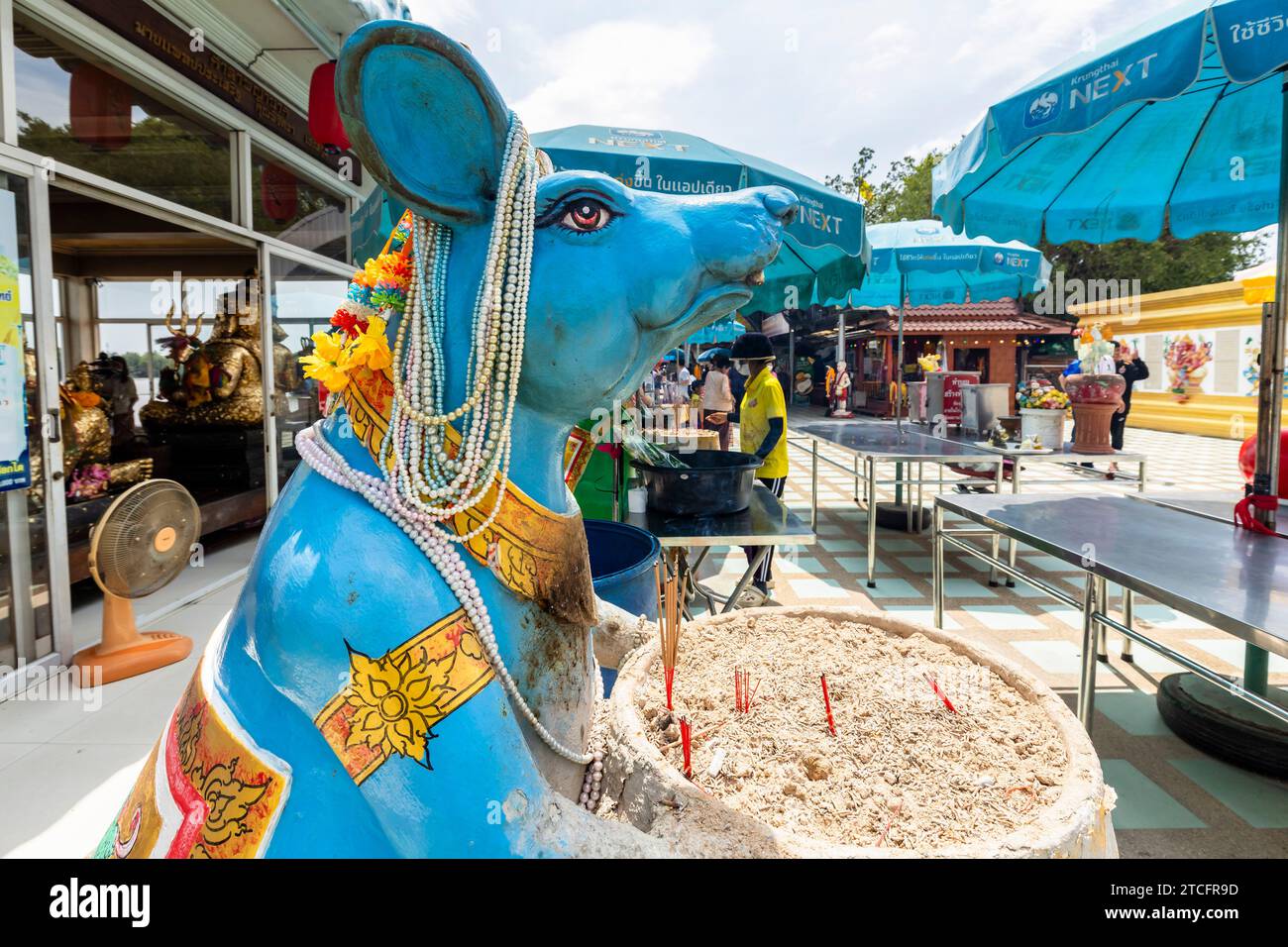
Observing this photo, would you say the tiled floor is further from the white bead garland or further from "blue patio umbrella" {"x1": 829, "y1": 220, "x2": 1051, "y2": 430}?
"blue patio umbrella" {"x1": 829, "y1": 220, "x2": 1051, "y2": 430}

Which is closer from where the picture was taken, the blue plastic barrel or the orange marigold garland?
the orange marigold garland

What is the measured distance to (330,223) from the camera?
245 inches

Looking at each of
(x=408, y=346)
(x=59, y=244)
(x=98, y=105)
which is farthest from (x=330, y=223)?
(x=408, y=346)

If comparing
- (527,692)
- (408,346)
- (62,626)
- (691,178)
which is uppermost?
(691,178)

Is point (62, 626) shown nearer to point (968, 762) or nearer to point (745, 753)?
point (745, 753)

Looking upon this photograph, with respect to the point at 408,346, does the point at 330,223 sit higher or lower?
higher

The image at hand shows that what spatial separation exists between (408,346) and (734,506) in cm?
275

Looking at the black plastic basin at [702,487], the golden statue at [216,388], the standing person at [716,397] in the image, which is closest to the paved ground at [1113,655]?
the black plastic basin at [702,487]

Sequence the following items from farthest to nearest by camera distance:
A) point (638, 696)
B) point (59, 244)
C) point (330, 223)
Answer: point (59, 244) → point (330, 223) → point (638, 696)

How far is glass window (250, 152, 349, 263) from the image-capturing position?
16.7 feet

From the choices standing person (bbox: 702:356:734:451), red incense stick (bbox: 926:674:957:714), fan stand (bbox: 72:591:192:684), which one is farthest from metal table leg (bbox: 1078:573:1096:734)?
standing person (bbox: 702:356:734:451)

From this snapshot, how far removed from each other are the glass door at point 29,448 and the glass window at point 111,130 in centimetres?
46

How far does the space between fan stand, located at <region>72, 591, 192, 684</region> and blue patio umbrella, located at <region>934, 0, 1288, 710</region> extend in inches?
187

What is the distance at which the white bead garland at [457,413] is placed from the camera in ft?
2.85
